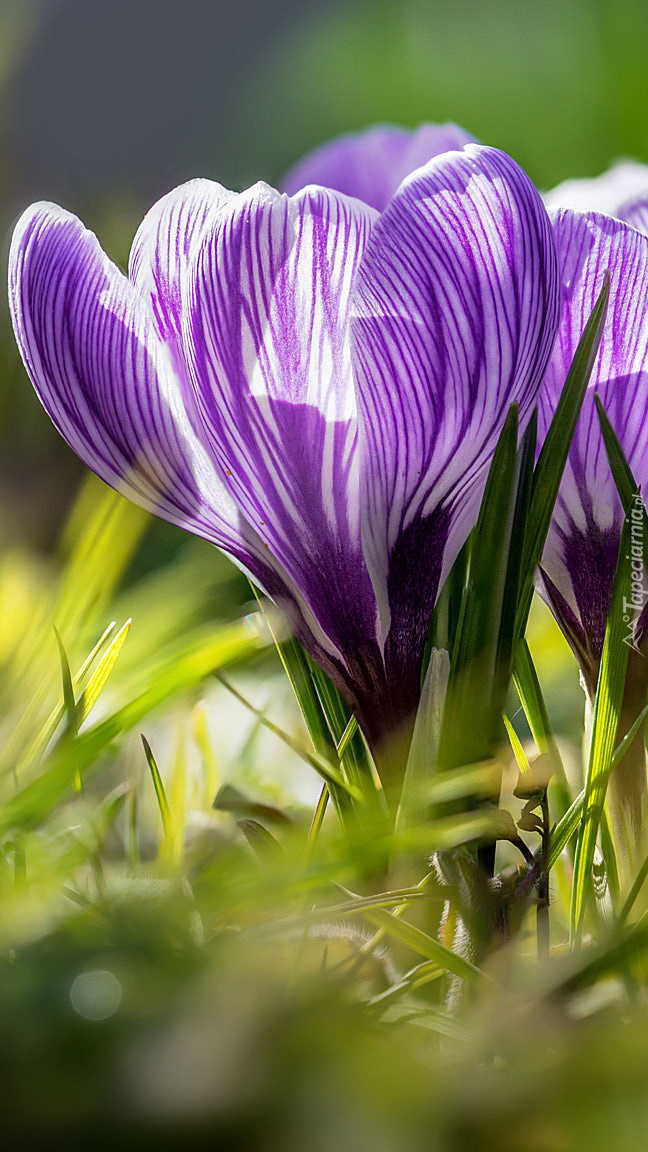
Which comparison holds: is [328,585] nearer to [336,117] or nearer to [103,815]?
[103,815]

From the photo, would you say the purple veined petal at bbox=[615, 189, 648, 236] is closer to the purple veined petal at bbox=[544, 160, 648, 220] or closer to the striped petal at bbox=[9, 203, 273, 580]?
the purple veined petal at bbox=[544, 160, 648, 220]

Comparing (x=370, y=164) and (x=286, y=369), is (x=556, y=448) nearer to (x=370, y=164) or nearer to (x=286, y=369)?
(x=286, y=369)

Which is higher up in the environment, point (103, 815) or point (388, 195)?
point (388, 195)

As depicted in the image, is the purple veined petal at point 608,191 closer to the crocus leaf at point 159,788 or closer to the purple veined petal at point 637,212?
the purple veined petal at point 637,212

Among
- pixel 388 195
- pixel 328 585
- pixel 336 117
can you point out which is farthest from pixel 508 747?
pixel 336 117

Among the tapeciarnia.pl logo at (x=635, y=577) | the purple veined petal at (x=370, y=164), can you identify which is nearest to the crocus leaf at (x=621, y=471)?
the tapeciarnia.pl logo at (x=635, y=577)

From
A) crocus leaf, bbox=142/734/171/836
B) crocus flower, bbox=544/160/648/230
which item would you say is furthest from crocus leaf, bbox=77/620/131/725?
crocus flower, bbox=544/160/648/230

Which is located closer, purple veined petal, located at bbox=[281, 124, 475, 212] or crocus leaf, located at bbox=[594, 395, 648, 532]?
crocus leaf, located at bbox=[594, 395, 648, 532]
